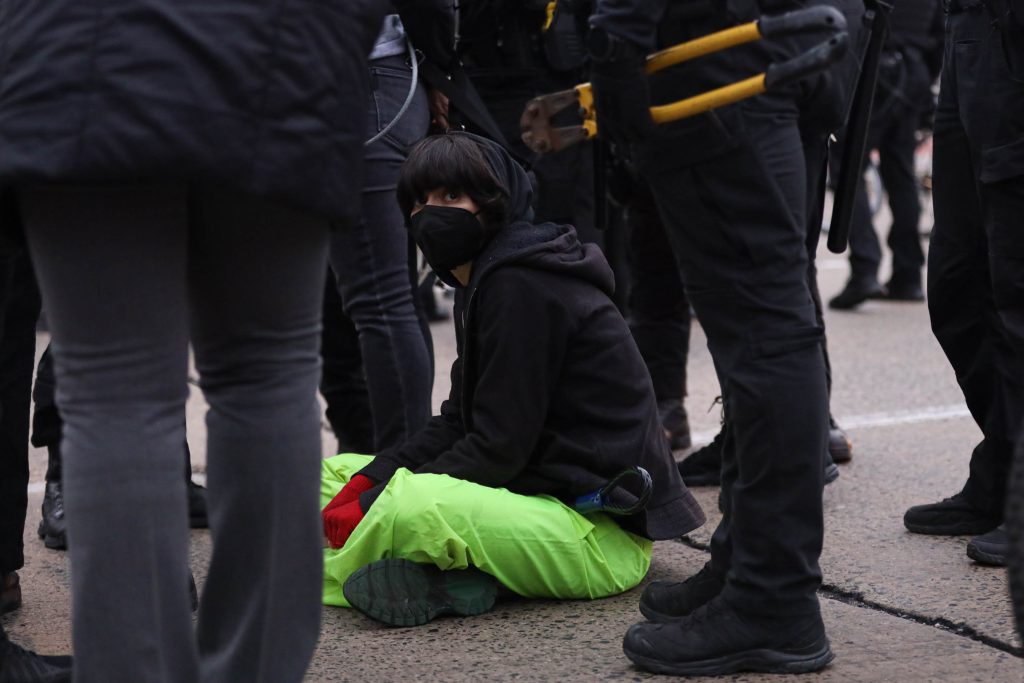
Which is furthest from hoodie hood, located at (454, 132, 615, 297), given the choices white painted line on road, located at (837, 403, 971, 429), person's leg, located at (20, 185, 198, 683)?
white painted line on road, located at (837, 403, 971, 429)

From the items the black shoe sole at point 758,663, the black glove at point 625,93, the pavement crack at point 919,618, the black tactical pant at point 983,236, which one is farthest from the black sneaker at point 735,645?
the black tactical pant at point 983,236

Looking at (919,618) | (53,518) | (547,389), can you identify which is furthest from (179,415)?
(53,518)

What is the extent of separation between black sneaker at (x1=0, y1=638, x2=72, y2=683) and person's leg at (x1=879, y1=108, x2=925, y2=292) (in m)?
5.39

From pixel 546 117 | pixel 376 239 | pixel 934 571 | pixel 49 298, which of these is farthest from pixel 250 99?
pixel 934 571

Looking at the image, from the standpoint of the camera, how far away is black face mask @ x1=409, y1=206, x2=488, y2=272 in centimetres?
300

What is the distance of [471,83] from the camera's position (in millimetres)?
3641

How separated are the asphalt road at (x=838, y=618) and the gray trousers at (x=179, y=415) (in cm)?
66

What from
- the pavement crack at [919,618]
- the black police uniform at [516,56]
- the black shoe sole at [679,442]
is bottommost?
the black shoe sole at [679,442]

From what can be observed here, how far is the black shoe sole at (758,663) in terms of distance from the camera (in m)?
2.39

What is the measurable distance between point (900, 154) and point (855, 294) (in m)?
0.83

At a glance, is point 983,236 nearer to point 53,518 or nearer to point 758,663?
point 758,663

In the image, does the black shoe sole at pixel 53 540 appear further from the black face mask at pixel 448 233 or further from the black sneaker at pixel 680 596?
the black sneaker at pixel 680 596

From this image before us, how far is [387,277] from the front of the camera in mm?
3377

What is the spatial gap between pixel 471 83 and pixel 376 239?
1.80ft
